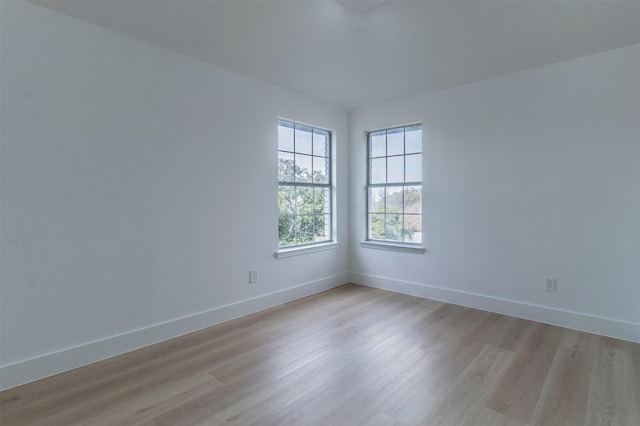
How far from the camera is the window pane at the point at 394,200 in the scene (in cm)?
421

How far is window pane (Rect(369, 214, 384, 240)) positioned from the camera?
440 centimetres

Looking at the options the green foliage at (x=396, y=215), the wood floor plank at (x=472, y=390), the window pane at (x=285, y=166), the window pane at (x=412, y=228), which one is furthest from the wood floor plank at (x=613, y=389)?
the window pane at (x=285, y=166)

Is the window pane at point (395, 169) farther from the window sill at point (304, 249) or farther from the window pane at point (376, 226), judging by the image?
the window sill at point (304, 249)

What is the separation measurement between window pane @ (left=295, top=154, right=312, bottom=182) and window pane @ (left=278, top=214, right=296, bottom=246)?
0.51 metres

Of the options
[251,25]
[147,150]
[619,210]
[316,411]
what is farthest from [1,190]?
[619,210]

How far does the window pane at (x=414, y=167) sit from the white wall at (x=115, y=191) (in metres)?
1.85

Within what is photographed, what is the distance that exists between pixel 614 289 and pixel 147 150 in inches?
166

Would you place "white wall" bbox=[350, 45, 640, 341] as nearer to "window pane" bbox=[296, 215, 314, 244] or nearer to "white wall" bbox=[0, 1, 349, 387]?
"window pane" bbox=[296, 215, 314, 244]

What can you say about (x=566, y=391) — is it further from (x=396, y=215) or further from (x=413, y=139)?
(x=413, y=139)

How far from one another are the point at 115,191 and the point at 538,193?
383cm

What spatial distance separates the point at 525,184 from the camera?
321 centimetres

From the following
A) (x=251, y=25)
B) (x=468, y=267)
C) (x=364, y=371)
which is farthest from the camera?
(x=468, y=267)

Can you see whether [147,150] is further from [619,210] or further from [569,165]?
[619,210]

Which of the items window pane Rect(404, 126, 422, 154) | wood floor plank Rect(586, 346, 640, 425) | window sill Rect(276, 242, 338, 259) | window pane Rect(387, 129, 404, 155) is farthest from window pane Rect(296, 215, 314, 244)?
wood floor plank Rect(586, 346, 640, 425)
